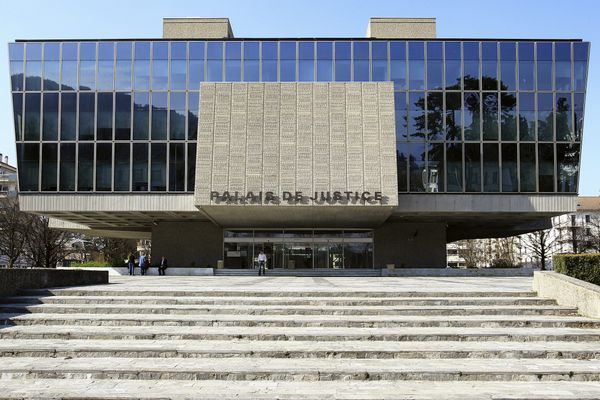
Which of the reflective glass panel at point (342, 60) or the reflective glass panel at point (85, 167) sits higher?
the reflective glass panel at point (342, 60)

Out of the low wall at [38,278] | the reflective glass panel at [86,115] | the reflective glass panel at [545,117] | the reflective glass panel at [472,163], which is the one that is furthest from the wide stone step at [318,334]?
the reflective glass panel at [545,117]

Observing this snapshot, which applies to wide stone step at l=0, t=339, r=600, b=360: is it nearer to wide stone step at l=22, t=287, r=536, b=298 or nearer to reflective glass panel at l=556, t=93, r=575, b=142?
wide stone step at l=22, t=287, r=536, b=298

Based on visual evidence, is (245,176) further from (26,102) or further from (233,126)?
(26,102)

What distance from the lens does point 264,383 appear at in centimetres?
923

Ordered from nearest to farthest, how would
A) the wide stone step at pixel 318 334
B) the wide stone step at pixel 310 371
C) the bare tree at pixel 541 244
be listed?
the wide stone step at pixel 310 371 → the wide stone step at pixel 318 334 → the bare tree at pixel 541 244

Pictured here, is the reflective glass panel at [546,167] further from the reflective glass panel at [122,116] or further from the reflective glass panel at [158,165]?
the reflective glass panel at [122,116]

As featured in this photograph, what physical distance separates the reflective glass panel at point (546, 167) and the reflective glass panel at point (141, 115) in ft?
84.8

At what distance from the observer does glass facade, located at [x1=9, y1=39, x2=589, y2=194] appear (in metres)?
38.0

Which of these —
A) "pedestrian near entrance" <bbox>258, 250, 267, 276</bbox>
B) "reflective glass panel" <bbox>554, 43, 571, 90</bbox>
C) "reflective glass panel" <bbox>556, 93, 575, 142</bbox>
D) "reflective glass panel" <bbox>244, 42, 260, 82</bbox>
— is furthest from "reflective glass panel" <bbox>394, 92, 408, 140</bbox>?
"pedestrian near entrance" <bbox>258, 250, 267, 276</bbox>

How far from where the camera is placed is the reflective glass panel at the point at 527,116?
38.0 meters

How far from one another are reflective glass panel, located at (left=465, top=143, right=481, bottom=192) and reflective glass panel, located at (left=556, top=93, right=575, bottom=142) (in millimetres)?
5339

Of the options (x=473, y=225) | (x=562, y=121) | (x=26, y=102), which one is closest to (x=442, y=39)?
(x=562, y=121)

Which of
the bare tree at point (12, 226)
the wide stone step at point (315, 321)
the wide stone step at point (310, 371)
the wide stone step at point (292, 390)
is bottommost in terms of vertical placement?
the wide stone step at point (292, 390)

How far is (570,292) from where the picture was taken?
45.7 ft
